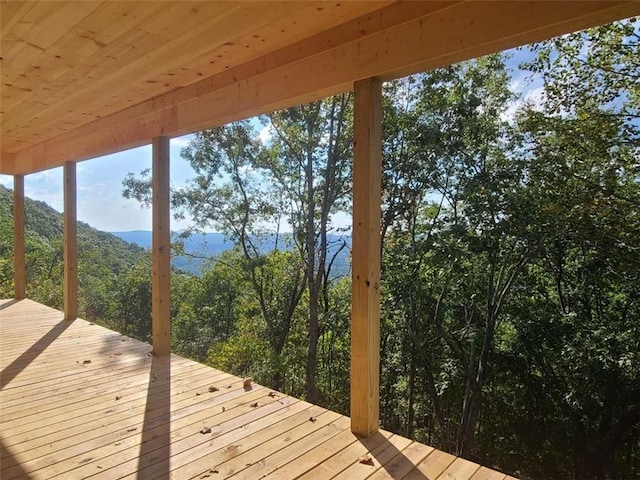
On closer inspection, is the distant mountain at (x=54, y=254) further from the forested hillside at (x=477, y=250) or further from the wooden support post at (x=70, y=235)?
the wooden support post at (x=70, y=235)

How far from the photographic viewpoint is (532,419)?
304 inches

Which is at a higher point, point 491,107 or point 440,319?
point 491,107

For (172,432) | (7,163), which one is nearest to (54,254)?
(7,163)

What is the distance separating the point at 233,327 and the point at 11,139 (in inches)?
409

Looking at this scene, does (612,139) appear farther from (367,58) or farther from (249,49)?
(249,49)

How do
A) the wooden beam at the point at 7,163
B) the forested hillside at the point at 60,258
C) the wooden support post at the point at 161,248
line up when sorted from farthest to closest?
1. the forested hillside at the point at 60,258
2. the wooden beam at the point at 7,163
3. the wooden support post at the point at 161,248

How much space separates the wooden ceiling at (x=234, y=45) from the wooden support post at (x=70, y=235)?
4.41 ft

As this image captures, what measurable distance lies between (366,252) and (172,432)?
1423 millimetres

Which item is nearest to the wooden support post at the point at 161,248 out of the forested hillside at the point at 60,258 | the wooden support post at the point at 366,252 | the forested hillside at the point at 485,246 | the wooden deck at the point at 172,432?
the wooden deck at the point at 172,432

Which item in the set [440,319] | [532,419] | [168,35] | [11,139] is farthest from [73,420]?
[532,419]

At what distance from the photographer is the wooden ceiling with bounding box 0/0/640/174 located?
150 centimetres

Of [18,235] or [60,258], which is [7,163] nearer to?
[18,235]

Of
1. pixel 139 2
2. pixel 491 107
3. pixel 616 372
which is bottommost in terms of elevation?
pixel 616 372

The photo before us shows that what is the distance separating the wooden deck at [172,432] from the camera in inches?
64.5
